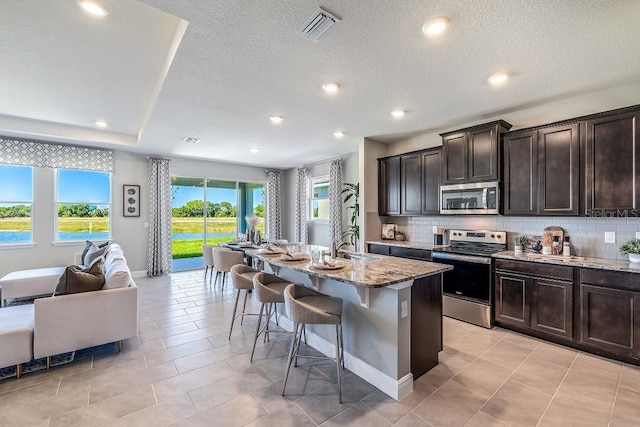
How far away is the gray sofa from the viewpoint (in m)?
2.39

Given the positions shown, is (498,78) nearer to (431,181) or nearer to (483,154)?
(483,154)

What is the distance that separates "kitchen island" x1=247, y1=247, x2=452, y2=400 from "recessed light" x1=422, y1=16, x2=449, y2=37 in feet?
5.99

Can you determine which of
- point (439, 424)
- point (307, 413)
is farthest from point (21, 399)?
point (439, 424)

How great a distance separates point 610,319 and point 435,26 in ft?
10.3

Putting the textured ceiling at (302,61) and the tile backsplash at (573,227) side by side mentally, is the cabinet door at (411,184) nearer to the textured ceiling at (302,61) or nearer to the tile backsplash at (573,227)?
the tile backsplash at (573,227)

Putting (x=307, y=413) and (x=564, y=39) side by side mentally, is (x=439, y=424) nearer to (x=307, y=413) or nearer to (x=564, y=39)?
(x=307, y=413)

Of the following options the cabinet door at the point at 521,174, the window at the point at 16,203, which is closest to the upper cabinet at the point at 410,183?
the cabinet door at the point at 521,174

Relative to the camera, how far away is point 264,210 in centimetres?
836

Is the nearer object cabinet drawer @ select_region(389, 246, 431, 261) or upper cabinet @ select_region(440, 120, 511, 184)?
upper cabinet @ select_region(440, 120, 511, 184)

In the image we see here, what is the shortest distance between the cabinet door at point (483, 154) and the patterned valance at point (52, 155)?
6.81 meters

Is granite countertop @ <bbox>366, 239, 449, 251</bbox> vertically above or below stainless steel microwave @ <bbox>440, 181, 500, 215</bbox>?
below

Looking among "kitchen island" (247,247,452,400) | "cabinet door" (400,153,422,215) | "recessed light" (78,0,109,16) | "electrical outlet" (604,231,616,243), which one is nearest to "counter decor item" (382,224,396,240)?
"cabinet door" (400,153,422,215)

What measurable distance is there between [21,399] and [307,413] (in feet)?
7.19

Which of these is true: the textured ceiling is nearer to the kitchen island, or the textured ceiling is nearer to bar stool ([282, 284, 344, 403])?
the kitchen island
